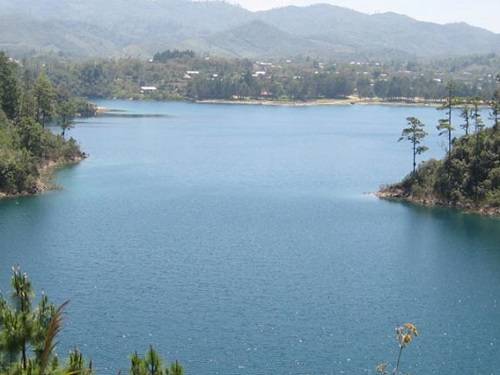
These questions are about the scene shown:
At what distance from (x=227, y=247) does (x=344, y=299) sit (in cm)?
1193

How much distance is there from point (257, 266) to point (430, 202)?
24.1m

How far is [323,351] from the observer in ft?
110

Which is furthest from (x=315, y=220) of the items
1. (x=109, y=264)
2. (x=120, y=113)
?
(x=120, y=113)

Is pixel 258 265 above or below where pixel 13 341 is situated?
below

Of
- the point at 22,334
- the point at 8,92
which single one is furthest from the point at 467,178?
the point at 22,334

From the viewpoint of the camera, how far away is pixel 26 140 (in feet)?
248

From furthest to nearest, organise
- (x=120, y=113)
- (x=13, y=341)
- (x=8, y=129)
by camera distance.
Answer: (x=120, y=113) < (x=8, y=129) < (x=13, y=341)

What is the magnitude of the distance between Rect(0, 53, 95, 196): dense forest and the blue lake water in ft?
7.17

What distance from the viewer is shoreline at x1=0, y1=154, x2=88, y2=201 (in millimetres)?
65688

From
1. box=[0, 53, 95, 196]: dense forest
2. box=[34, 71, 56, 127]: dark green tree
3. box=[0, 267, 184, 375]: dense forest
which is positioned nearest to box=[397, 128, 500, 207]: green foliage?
box=[0, 53, 95, 196]: dense forest

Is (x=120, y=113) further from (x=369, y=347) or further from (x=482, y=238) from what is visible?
(x=369, y=347)

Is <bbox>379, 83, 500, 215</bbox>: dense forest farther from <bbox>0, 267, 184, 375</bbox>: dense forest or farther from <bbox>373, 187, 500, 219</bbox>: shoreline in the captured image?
<bbox>0, 267, 184, 375</bbox>: dense forest

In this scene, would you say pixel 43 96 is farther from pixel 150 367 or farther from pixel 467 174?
pixel 150 367

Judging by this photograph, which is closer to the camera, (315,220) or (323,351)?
(323,351)
